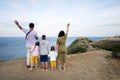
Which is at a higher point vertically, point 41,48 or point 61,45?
point 61,45

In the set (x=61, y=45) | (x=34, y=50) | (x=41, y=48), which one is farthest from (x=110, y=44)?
(x=34, y=50)

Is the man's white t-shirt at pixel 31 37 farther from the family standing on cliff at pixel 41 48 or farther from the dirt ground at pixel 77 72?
the dirt ground at pixel 77 72

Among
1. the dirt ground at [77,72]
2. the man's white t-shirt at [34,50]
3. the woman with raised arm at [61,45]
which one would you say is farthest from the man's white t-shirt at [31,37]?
the dirt ground at [77,72]

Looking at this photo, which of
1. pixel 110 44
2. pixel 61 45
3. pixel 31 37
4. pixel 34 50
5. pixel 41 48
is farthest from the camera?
pixel 110 44

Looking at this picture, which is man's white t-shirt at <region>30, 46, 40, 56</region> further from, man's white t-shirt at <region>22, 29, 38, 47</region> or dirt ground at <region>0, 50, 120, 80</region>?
dirt ground at <region>0, 50, 120, 80</region>

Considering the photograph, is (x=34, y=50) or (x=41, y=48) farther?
(x=41, y=48)

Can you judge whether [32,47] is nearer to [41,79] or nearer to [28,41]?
[28,41]

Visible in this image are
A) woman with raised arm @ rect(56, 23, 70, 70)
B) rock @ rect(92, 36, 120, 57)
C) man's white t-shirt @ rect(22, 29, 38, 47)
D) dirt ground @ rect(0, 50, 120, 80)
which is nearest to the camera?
dirt ground @ rect(0, 50, 120, 80)

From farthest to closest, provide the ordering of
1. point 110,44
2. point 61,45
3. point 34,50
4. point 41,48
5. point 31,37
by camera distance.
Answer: point 110,44
point 61,45
point 41,48
point 34,50
point 31,37

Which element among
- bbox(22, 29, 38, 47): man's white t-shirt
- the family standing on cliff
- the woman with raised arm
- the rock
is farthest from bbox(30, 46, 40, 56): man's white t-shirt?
the rock

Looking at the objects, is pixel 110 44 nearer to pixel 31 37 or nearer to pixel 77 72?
pixel 77 72

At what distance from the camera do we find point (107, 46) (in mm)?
16406

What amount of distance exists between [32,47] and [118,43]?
904 centimetres

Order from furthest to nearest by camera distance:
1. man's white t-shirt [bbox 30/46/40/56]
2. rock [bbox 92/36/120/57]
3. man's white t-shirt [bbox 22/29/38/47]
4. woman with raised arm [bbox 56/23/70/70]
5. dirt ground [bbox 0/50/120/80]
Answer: rock [bbox 92/36/120/57], woman with raised arm [bbox 56/23/70/70], man's white t-shirt [bbox 30/46/40/56], man's white t-shirt [bbox 22/29/38/47], dirt ground [bbox 0/50/120/80]
